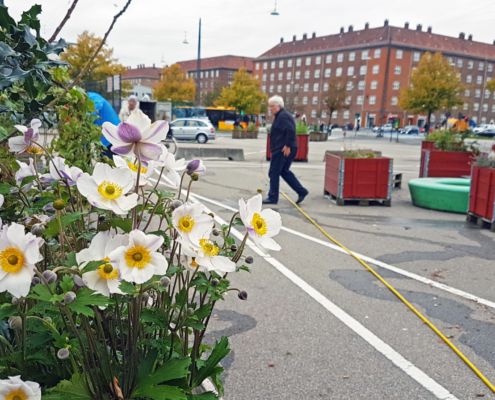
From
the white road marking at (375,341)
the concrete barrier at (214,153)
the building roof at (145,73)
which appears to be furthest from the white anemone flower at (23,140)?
the building roof at (145,73)

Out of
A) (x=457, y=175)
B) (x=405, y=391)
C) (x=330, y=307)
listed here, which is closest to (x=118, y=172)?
(x=405, y=391)

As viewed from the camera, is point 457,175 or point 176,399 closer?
point 176,399

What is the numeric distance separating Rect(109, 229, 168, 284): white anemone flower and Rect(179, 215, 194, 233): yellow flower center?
17cm

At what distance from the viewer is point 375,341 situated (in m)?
3.80

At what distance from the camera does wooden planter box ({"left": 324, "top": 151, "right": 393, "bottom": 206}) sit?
9594mm

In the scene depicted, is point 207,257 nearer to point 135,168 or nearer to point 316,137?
point 135,168

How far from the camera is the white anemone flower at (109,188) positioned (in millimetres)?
1429

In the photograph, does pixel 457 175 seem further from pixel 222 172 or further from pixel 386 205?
pixel 222 172

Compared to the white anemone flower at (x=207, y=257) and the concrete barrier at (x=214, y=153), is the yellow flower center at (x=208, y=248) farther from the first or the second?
the concrete barrier at (x=214, y=153)

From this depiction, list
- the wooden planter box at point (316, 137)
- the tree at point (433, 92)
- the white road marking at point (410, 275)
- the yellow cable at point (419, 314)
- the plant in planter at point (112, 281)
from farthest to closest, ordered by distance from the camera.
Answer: the tree at point (433, 92) < the wooden planter box at point (316, 137) < the white road marking at point (410, 275) < the yellow cable at point (419, 314) < the plant in planter at point (112, 281)

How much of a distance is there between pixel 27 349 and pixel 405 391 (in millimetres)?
2285

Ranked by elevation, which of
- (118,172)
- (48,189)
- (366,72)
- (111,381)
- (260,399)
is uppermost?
(366,72)

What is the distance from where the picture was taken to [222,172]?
1490cm

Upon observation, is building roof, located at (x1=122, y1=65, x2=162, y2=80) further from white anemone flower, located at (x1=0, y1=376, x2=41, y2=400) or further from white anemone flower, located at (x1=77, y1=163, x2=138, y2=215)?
white anemone flower, located at (x1=0, y1=376, x2=41, y2=400)
